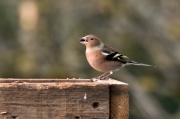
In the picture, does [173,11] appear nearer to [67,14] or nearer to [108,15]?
[108,15]

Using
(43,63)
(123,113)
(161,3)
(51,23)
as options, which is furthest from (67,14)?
(123,113)

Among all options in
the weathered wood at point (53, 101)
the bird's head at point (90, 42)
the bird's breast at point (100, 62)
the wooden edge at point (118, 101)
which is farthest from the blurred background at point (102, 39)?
the weathered wood at point (53, 101)

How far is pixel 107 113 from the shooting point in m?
3.71

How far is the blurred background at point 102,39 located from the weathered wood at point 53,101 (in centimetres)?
Result: 656

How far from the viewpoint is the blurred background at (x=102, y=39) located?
1093cm

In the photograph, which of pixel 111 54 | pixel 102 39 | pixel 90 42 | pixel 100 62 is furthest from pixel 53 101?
pixel 102 39

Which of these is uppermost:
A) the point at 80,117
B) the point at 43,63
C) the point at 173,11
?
the point at 173,11

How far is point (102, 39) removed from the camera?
1233 cm

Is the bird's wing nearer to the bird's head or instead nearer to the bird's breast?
the bird's breast

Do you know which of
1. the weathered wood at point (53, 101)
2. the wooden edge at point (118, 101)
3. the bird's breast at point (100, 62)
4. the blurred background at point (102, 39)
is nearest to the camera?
the weathered wood at point (53, 101)

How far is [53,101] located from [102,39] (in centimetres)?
874

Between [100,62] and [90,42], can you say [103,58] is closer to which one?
[100,62]

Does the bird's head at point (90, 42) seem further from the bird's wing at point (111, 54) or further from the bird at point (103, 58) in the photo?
the bird's wing at point (111, 54)

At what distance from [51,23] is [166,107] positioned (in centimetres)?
363
